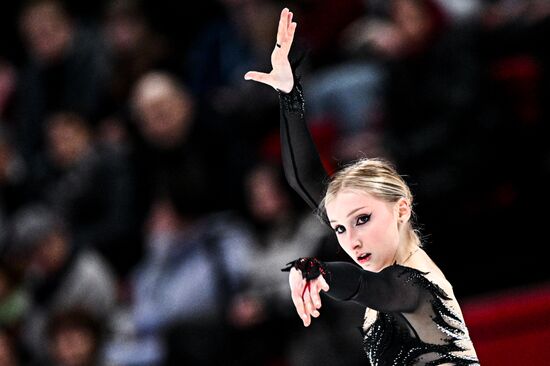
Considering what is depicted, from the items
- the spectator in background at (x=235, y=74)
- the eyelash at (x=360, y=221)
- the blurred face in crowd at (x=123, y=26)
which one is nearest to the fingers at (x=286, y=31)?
the eyelash at (x=360, y=221)

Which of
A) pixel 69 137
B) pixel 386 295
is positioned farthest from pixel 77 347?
pixel 386 295

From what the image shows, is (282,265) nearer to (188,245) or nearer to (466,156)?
(188,245)

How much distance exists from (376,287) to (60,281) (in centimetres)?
456

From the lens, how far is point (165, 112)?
6.30 m

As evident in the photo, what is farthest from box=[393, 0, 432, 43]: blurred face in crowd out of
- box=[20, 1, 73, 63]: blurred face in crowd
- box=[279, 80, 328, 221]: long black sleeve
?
box=[279, 80, 328, 221]: long black sleeve

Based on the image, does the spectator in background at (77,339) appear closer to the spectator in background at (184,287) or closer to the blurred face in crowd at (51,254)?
the spectator in background at (184,287)

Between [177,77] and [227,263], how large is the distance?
2.03 m

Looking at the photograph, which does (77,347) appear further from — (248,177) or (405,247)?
(405,247)

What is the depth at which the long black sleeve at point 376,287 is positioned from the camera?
2.24m

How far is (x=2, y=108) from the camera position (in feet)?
27.9

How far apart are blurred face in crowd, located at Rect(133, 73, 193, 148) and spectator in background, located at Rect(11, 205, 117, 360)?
900 mm

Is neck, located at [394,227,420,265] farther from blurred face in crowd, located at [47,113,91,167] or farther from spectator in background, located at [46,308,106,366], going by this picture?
blurred face in crowd, located at [47,113,91,167]

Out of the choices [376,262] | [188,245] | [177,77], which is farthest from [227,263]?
[376,262]

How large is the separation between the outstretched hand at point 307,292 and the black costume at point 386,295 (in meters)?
0.01
